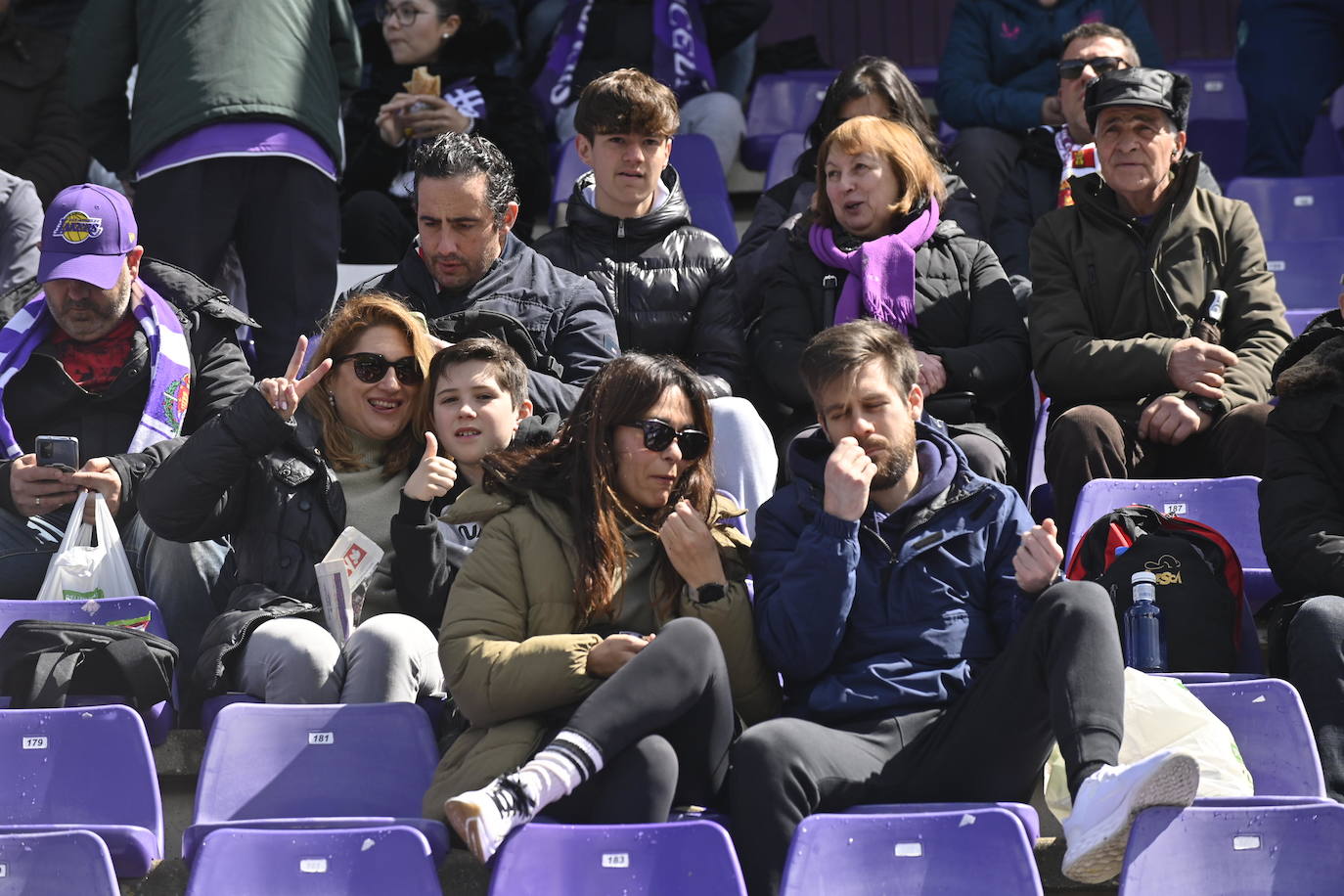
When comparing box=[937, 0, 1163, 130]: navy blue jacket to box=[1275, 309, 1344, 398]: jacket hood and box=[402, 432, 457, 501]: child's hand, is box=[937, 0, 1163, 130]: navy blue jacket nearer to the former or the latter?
box=[1275, 309, 1344, 398]: jacket hood

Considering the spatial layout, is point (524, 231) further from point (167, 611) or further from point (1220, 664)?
point (1220, 664)

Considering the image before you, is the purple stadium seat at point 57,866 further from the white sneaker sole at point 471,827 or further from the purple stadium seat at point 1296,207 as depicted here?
the purple stadium seat at point 1296,207

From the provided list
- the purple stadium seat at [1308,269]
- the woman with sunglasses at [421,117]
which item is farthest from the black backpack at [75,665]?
the purple stadium seat at [1308,269]

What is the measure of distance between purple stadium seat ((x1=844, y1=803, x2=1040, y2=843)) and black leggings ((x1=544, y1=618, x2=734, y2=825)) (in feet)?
1.00

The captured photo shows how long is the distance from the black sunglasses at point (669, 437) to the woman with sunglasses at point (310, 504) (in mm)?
591

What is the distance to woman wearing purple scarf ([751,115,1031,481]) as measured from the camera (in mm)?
4914

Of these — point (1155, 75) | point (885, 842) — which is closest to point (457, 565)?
point (885, 842)

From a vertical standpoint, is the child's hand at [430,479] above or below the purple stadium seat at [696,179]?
below

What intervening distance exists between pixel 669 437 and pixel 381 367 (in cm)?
85

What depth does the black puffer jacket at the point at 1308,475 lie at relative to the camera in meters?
3.78

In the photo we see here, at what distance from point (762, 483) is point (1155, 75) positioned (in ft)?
4.96

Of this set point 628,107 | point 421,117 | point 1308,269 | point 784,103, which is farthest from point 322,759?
point 784,103

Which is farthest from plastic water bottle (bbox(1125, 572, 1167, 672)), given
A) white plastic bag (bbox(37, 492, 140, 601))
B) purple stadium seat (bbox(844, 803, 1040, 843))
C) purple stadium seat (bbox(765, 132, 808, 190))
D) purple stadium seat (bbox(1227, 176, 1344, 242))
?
purple stadium seat (bbox(765, 132, 808, 190))

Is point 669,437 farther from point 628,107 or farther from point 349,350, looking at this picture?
point 628,107
